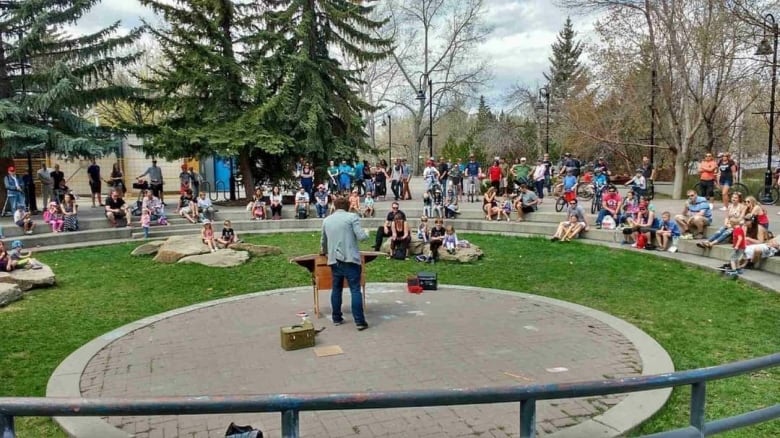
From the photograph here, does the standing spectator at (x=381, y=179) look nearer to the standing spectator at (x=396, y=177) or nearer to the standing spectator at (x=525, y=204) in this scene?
the standing spectator at (x=396, y=177)

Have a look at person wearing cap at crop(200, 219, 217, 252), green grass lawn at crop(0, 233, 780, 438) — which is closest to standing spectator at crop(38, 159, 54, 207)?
green grass lawn at crop(0, 233, 780, 438)

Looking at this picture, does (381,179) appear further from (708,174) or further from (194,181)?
(708,174)

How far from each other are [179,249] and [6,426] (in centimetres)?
1165

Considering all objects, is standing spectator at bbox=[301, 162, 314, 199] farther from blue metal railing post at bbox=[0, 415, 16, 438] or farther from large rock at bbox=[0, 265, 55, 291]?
blue metal railing post at bbox=[0, 415, 16, 438]

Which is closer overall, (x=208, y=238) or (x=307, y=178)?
(x=208, y=238)

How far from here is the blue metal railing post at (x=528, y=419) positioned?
2445mm

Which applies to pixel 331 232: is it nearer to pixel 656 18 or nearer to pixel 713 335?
pixel 713 335

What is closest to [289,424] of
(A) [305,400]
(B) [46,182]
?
(A) [305,400]

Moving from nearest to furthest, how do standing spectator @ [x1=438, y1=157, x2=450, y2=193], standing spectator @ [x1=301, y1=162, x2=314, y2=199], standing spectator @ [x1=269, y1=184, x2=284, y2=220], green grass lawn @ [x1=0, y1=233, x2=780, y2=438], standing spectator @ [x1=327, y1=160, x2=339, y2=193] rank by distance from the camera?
green grass lawn @ [x1=0, y1=233, x2=780, y2=438] → standing spectator @ [x1=269, y1=184, x2=284, y2=220] → standing spectator @ [x1=301, y1=162, x2=314, y2=199] → standing spectator @ [x1=438, y1=157, x2=450, y2=193] → standing spectator @ [x1=327, y1=160, x2=339, y2=193]

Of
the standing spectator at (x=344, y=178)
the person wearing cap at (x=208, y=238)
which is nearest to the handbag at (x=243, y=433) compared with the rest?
the person wearing cap at (x=208, y=238)

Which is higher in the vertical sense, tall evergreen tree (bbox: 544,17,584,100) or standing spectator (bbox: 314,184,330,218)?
tall evergreen tree (bbox: 544,17,584,100)

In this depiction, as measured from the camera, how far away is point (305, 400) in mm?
2229

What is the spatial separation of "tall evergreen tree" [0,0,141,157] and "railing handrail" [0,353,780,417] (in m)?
17.6

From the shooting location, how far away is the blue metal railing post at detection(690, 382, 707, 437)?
2668 millimetres
